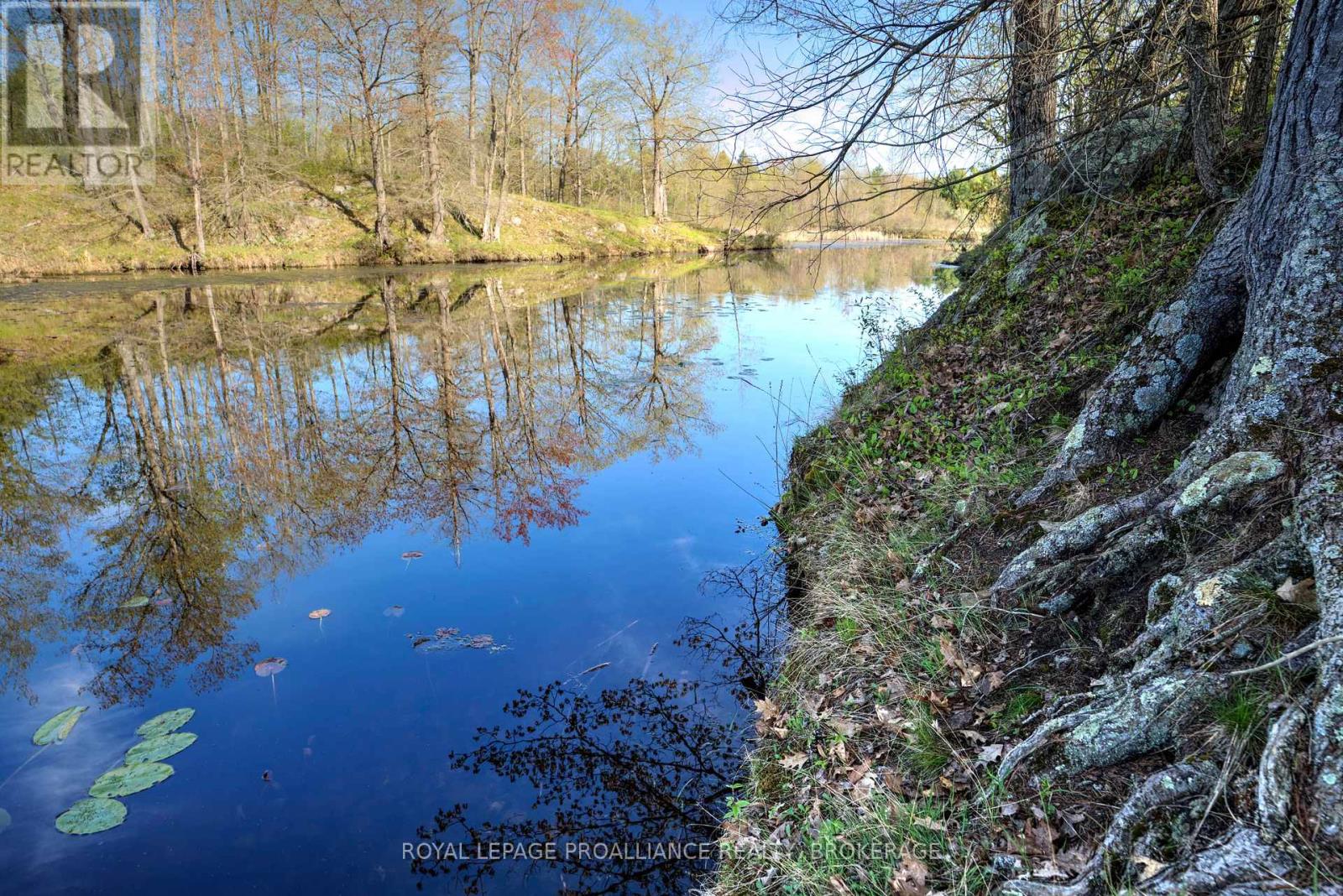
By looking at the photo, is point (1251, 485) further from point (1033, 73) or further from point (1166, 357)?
point (1033, 73)

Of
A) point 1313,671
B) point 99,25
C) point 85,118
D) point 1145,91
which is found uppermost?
point 99,25

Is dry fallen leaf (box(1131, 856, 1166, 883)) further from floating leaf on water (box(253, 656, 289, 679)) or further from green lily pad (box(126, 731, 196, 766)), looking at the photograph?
floating leaf on water (box(253, 656, 289, 679))

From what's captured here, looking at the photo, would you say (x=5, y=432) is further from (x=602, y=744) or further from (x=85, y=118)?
(x=85, y=118)

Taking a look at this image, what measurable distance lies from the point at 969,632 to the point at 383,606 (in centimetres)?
400

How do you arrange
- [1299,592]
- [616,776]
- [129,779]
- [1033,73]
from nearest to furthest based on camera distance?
[1299,592] < [129,779] < [616,776] < [1033,73]

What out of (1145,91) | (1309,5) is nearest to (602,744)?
(1309,5)

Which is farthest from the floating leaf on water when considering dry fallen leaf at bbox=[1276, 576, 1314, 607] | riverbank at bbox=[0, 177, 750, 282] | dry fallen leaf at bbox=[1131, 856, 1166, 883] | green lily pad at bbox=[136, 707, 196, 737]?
riverbank at bbox=[0, 177, 750, 282]

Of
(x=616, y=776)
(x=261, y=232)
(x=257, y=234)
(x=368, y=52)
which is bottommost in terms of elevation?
(x=616, y=776)

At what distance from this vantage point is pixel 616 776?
365 cm

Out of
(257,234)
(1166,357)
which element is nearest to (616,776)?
(1166,357)

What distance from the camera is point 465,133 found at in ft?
98.4

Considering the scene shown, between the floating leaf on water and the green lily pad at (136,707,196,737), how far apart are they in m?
0.43

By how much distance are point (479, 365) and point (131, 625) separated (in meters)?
7.64

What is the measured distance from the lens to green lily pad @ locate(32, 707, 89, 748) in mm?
3771
